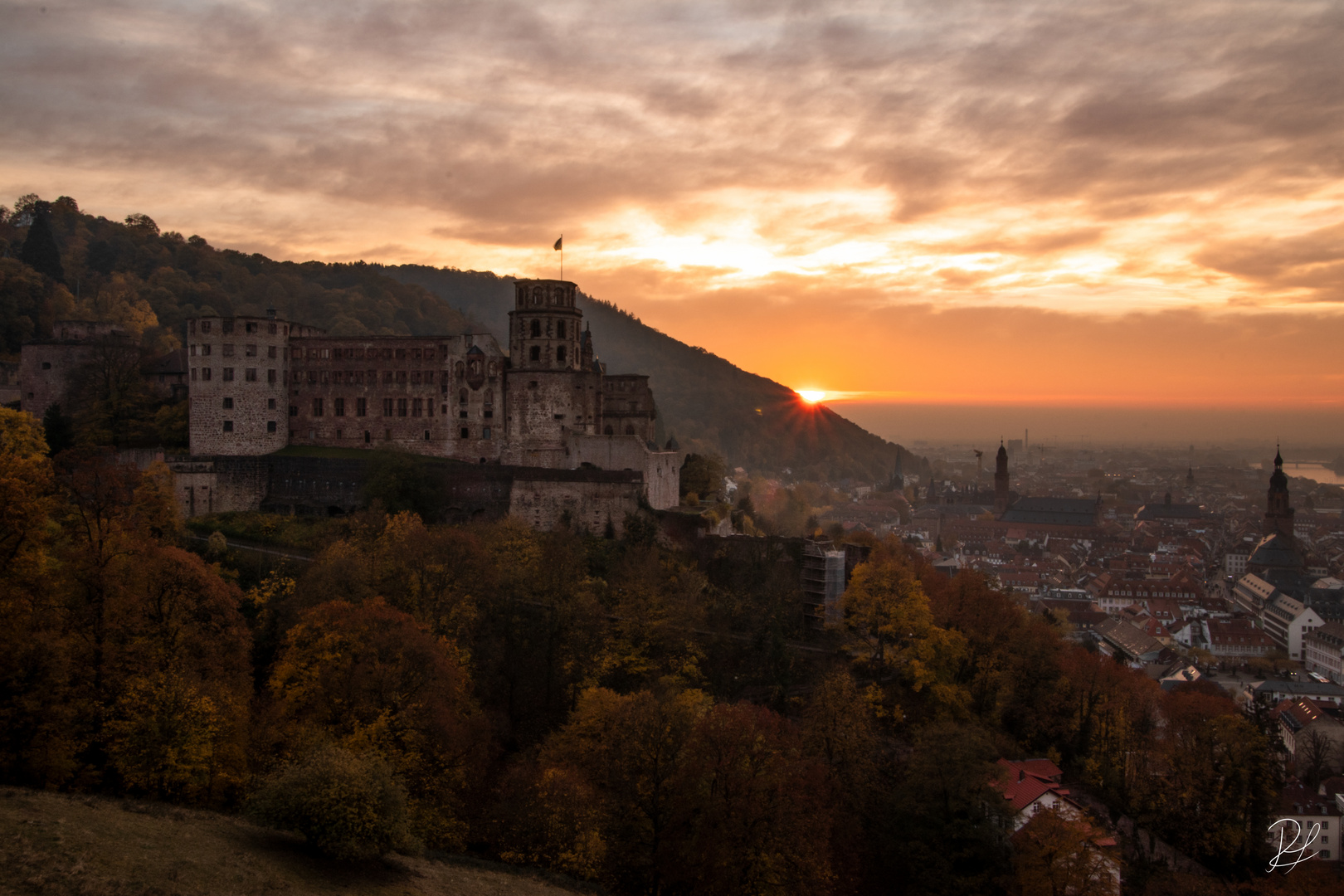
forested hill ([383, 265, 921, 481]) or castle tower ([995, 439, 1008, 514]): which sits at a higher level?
forested hill ([383, 265, 921, 481])

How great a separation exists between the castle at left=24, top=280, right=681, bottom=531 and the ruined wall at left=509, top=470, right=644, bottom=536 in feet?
3.23

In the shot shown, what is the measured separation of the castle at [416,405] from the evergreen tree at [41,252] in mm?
28991

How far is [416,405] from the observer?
191 ft

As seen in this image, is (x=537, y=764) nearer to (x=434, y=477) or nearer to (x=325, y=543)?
(x=325, y=543)

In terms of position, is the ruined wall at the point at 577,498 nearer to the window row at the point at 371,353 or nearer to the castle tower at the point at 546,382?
the castle tower at the point at 546,382

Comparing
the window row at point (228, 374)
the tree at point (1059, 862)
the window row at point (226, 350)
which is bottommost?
the tree at point (1059, 862)

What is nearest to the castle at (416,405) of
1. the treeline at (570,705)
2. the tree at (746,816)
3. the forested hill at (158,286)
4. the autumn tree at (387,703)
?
the treeline at (570,705)

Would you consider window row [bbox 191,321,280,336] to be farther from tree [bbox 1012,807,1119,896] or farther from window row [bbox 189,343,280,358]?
tree [bbox 1012,807,1119,896]

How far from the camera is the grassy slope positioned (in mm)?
18531

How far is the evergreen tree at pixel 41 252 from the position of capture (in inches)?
3162

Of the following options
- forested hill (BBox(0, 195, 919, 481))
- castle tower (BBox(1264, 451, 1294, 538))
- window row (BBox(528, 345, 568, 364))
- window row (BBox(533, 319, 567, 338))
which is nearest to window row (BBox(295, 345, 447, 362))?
window row (BBox(528, 345, 568, 364))

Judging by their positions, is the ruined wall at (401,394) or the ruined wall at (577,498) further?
the ruined wall at (401,394)

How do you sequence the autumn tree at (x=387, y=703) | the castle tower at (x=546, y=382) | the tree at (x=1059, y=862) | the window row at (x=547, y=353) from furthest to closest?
the window row at (x=547, y=353) → the castle tower at (x=546, y=382) → the tree at (x=1059, y=862) → the autumn tree at (x=387, y=703)
